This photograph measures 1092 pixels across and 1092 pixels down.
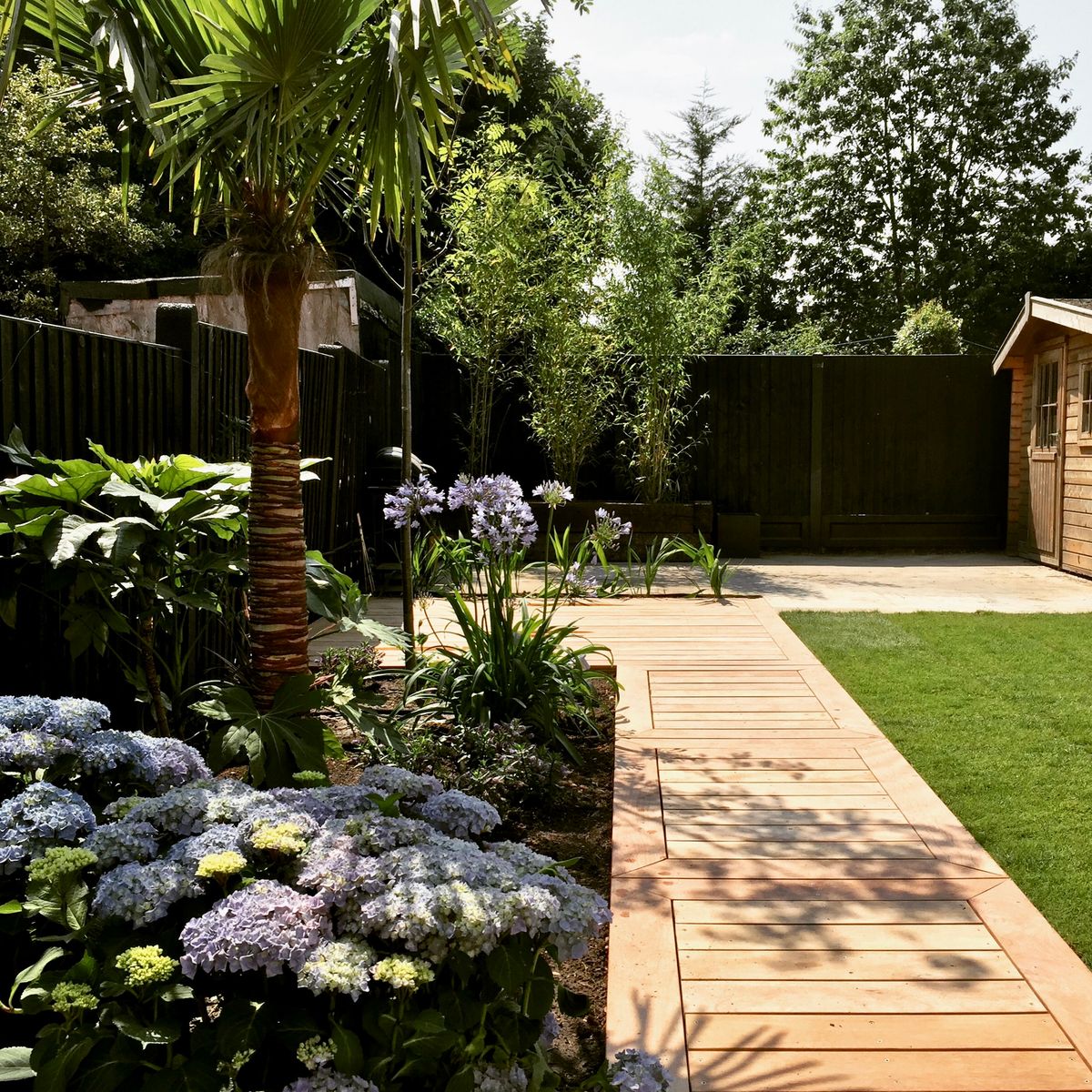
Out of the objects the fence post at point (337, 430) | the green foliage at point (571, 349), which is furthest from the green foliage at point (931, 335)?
the fence post at point (337, 430)

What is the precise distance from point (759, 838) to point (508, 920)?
→ 168cm

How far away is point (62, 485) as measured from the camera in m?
2.51

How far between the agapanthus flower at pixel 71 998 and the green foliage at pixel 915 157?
78.4 feet

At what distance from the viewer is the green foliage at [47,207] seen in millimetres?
12578

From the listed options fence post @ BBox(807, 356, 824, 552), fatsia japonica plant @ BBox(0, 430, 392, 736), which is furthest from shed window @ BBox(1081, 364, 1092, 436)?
fatsia japonica plant @ BBox(0, 430, 392, 736)

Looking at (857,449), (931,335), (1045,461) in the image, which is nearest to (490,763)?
(1045,461)

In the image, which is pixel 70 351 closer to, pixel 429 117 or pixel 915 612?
pixel 429 117

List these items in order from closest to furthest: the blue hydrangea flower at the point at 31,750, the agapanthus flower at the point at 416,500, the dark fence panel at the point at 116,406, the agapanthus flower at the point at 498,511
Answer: the blue hydrangea flower at the point at 31,750 < the dark fence panel at the point at 116,406 < the agapanthus flower at the point at 498,511 < the agapanthus flower at the point at 416,500

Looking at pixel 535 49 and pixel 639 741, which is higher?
pixel 535 49

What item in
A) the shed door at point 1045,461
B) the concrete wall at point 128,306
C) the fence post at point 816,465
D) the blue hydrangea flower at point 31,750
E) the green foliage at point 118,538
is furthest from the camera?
the fence post at point 816,465

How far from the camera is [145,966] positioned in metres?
1.25

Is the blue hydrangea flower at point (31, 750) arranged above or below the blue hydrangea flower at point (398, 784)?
above

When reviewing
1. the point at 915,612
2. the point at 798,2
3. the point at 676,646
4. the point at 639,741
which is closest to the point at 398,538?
the point at 676,646

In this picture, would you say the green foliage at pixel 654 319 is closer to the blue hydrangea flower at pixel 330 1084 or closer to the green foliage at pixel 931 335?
the green foliage at pixel 931 335
